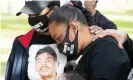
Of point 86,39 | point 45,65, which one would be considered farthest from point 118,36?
point 45,65

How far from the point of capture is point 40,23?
91.0 inches

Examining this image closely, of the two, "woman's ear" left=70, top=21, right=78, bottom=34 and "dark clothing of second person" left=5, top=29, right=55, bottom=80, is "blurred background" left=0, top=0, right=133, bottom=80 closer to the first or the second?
"dark clothing of second person" left=5, top=29, right=55, bottom=80

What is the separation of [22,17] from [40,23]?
3755mm

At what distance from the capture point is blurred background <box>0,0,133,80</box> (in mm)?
5961

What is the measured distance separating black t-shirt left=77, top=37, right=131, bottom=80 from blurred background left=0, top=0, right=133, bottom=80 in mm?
3973

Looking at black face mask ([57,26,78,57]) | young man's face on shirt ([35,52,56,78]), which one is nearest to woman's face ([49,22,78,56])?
black face mask ([57,26,78,57])

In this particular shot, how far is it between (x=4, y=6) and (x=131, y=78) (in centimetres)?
490

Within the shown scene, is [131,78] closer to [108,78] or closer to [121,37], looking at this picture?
[108,78]

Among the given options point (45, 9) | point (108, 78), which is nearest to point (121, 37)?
point (108, 78)

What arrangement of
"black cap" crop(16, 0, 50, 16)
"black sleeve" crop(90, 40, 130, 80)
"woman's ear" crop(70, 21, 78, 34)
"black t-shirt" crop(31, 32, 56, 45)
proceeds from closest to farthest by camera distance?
"black sleeve" crop(90, 40, 130, 80) < "woman's ear" crop(70, 21, 78, 34) < "black cap" crop(16, 0, 50, 16) < "black t-shirt" crop(31, 32, 56, 45)

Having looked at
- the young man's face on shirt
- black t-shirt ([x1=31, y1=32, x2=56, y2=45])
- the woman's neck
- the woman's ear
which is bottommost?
the young man's face on shirt

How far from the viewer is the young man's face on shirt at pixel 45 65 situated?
229cm

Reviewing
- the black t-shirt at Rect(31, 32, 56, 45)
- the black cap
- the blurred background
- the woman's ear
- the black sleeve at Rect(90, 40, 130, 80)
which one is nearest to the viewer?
the black sleeve at Rect(90, 40, 130, 80)

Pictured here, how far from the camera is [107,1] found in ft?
19.6
